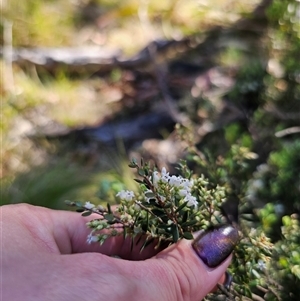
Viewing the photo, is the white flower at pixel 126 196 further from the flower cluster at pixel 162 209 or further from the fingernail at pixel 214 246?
the fingernail at pixel 214 246

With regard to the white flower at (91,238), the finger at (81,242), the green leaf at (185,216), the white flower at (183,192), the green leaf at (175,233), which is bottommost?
the finger at (81,242)

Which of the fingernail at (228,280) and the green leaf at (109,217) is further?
the fingernail at (228,280)

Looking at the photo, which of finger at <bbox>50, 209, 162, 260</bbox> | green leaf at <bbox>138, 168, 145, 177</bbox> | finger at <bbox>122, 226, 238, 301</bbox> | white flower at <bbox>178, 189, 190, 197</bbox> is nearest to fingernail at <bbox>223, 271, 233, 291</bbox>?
finger at <bbox>122, 226, 238, 301</bbox>

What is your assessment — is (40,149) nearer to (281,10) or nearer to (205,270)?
(281,10)

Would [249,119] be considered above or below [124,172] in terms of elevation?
above

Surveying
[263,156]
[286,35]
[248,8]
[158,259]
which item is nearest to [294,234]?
[158,259]

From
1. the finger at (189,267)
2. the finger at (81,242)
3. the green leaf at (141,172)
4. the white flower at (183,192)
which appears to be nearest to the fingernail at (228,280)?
the finger at (189,267)

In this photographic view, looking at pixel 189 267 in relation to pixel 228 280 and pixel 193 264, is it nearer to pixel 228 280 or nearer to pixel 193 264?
pixel 193 264
